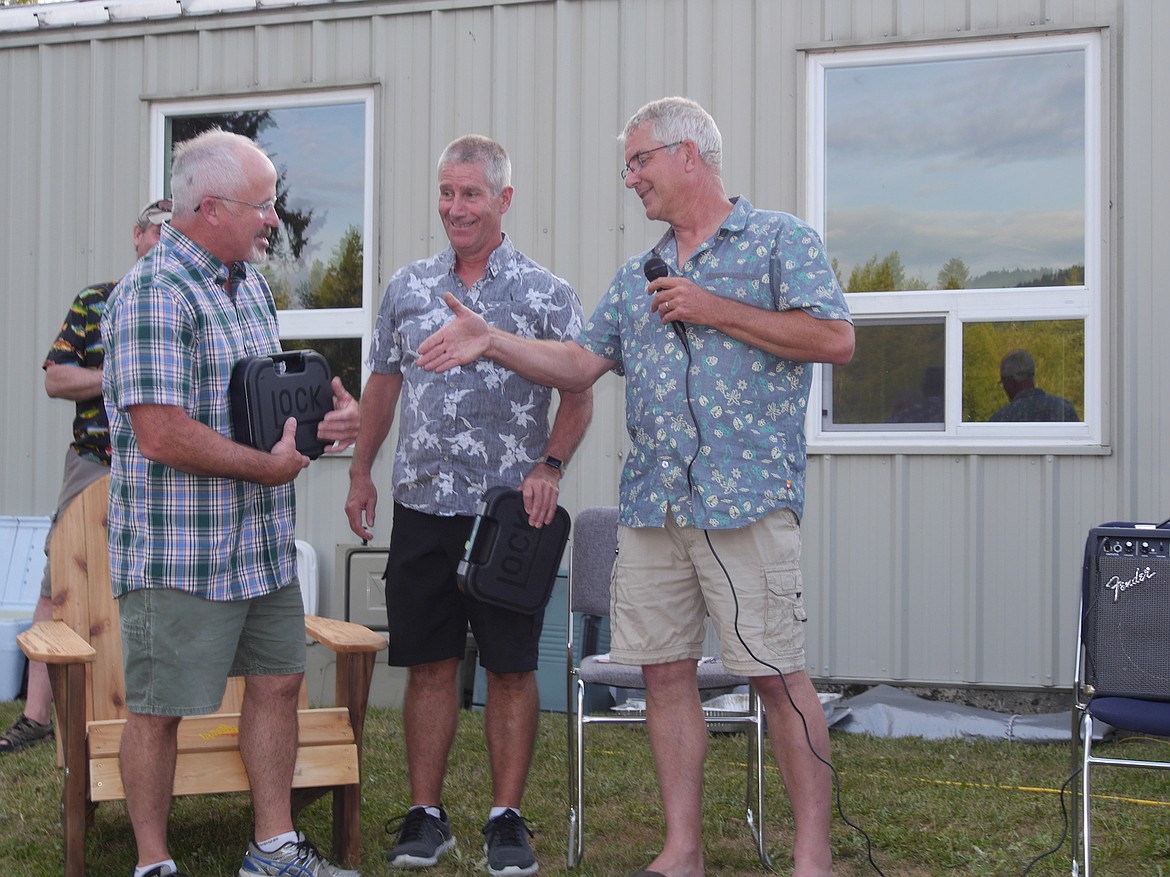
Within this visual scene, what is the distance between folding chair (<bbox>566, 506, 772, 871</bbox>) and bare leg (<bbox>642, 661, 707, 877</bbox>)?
20cm

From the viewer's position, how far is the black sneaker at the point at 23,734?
477cm

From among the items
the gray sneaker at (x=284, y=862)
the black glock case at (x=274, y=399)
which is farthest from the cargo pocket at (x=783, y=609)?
the gray sneaker at (x=284, y=862)

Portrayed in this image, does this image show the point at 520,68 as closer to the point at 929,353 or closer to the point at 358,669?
the point at 929,353

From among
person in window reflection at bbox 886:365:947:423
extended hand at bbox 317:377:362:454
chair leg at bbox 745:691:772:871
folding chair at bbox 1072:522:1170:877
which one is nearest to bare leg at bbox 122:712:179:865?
extended hand at bbox 317:377:362:454

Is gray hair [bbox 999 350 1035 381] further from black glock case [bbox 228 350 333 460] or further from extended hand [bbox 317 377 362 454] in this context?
black glock case [bbox 228 350 333 460]

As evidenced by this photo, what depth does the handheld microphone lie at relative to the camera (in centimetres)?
316

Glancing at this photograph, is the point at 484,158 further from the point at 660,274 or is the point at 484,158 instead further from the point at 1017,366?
the point at 1017,366

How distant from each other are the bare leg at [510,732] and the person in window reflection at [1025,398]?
2890 millimetres

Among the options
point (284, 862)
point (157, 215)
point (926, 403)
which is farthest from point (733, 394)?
point (926, 403)

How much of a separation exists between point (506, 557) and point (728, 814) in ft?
4.11

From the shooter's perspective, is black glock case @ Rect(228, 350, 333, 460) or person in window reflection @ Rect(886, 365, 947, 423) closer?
black glock case @ Rect(228, 350, 333, 460)

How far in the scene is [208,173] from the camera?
3.04m

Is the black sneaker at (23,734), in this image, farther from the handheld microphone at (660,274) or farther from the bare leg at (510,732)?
the handheld microphone at (660,274)

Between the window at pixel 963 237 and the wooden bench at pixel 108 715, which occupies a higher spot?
the window at pixel 963 237
